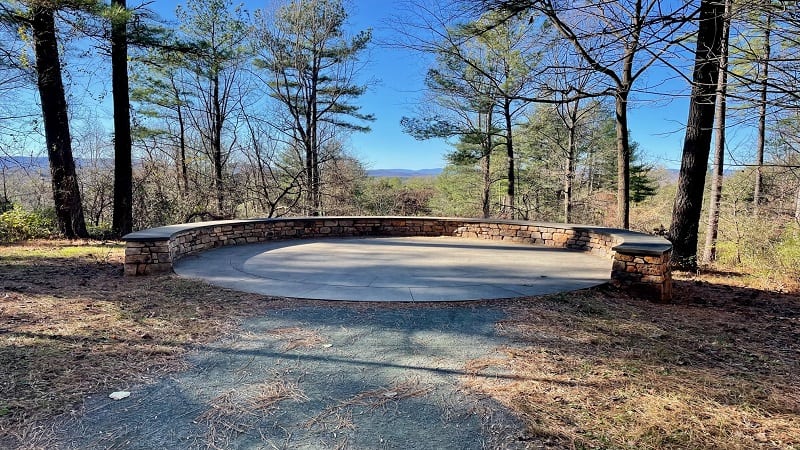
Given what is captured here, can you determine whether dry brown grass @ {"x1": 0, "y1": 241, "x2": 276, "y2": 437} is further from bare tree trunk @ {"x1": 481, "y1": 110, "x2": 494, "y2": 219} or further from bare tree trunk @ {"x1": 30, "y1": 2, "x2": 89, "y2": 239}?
bare tree trunk @ {"x1": 481, "y1": 110, "x2": 494, "y2": 219}

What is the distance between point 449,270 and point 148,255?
154 inches

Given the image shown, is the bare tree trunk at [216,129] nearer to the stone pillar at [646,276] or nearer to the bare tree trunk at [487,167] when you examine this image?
the bare tree trunk at [487,167]

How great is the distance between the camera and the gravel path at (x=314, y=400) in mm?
1782

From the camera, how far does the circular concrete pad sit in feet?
14.1

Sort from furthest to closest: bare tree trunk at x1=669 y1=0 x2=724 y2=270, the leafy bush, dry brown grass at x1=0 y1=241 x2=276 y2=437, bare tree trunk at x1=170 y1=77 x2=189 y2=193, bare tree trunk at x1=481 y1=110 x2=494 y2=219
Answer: bare tree trunk at x1=481 y1=110 x2=494 y2=219 → bare tree trunk at x1=170 y1=77 x2=189 y2=193 → the leafy bush → bare tree trunk at x1=669 y1=0 x2=724 y2=270 → dry brown grass at x1=0 y1=241 x2=276 y2=437

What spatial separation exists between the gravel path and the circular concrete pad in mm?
1112

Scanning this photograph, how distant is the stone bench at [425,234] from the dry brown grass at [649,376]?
53cm

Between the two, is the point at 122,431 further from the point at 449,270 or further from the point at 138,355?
the point at 449,270

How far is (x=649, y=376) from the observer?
239 cm

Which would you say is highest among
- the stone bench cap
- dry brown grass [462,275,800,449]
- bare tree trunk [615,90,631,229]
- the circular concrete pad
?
bare tree trunk [615,90,631,229]

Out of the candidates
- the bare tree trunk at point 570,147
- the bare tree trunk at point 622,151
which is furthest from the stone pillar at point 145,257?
the bare tree trunk at point 570,147

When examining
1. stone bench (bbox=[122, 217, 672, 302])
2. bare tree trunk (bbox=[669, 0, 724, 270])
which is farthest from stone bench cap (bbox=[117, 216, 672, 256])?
bare tree trunk (bbox=[669, 0, 724, 270])

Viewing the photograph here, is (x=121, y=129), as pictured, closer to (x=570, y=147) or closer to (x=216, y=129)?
(x=216, y=129)

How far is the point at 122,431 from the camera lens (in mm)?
1816
